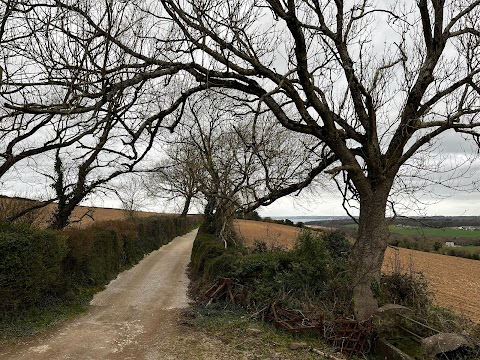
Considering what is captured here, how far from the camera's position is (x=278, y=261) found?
449 inches

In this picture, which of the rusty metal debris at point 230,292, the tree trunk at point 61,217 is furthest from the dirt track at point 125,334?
the tree trunk at point 61,217

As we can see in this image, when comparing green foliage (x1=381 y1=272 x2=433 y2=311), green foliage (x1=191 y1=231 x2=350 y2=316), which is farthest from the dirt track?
green foliage (x1=381 y1=272 x2=433 y2=311)

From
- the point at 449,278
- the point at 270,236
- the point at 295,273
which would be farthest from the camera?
the point at 449,278

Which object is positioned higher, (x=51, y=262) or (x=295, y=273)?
(x=51, y=262)

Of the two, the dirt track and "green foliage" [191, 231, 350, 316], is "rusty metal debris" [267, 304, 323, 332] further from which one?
the dirt track

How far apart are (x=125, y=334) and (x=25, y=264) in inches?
107

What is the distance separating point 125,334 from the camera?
905 centimetres

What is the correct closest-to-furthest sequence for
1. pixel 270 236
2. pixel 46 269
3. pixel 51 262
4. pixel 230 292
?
pixel 46 269
pixel 51 262
pixel 230 292
pixel 270 236

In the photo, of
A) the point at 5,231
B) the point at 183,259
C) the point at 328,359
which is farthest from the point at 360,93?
the point at 183,259

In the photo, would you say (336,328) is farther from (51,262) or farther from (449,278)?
(449,278)

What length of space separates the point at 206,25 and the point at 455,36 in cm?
541

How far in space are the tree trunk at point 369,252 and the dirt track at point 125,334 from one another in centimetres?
328

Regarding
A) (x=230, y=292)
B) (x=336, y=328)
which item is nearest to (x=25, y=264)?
(x=230, y=292)

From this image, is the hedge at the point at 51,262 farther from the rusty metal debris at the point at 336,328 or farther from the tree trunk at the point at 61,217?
the rusty metal debris at the point at 336,328
